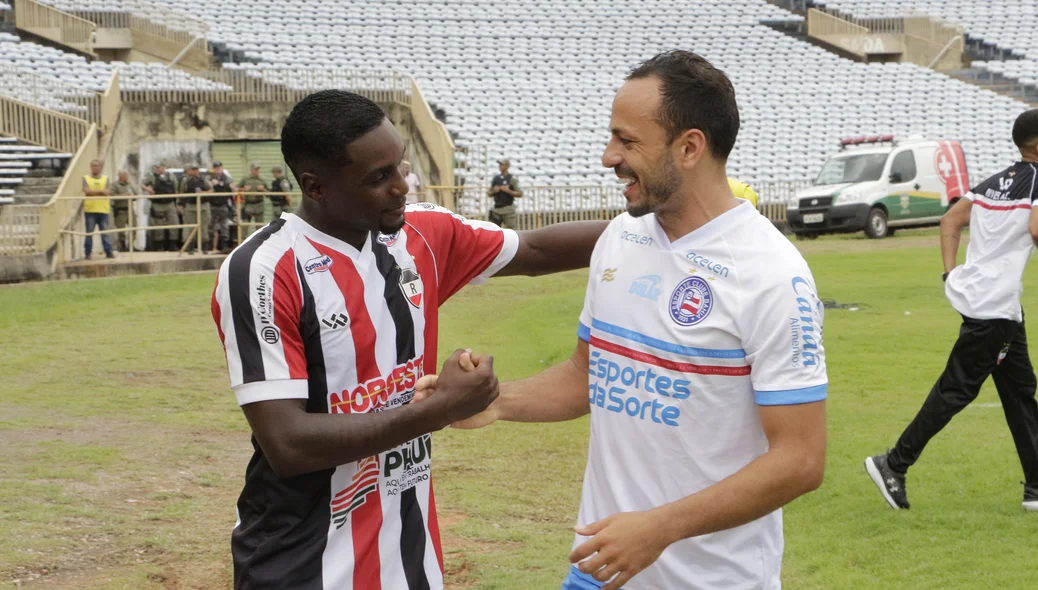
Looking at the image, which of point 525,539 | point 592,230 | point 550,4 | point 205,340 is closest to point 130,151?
point 205,340

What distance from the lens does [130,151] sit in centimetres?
2888

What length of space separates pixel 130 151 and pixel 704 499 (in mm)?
28105

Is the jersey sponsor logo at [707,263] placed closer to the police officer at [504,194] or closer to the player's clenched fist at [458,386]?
the player's clenched fist at [458,386]

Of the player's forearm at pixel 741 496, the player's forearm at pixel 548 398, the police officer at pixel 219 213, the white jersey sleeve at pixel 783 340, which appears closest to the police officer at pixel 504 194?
the police officer at pixel 219 213

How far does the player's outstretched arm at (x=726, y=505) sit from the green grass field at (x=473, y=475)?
3456mm

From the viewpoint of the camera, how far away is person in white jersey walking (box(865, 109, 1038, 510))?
696 cm

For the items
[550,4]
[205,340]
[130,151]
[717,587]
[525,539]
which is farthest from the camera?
[550,4]

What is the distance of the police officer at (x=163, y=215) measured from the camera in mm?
24578

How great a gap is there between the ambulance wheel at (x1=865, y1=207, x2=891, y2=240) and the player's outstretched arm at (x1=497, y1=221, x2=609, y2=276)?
25.4 metres

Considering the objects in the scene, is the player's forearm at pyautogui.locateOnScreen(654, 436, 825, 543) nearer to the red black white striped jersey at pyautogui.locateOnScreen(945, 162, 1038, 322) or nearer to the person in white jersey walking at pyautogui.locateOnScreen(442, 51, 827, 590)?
the person in white jersey walking at pyautogui.locateOnScreen(442, 51, 827, 590)

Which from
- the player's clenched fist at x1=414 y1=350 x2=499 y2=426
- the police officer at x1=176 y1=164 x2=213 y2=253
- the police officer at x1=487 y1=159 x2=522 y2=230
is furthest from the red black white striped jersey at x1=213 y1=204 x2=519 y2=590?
the police officer at x1=487 y1=159 x2=522 y2=230

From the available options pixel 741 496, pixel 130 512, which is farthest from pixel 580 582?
pixel 130 512

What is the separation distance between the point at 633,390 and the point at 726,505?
43 cm

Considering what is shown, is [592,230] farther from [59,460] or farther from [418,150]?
[418,150]
